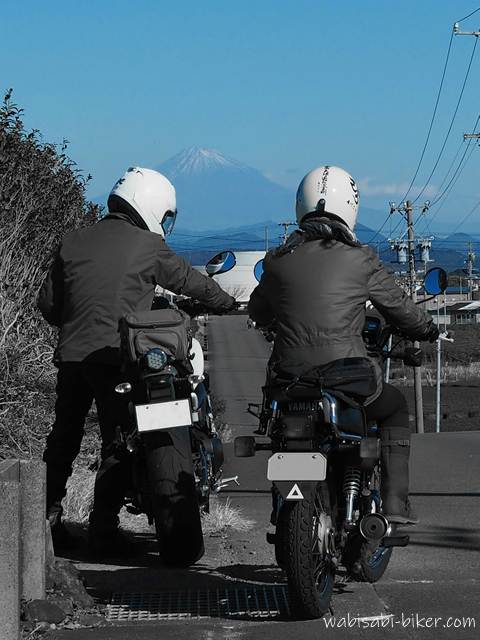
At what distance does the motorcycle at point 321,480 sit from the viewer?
16.8 feet

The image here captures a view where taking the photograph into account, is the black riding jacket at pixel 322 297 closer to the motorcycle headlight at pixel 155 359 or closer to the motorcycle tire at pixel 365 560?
the motorcycle headlight at pixel 155 359

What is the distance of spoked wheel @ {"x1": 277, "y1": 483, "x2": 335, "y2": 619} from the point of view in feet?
16.7

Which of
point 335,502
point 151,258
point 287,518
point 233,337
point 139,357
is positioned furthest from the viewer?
point 233,337

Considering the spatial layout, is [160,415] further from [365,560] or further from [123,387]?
[365,560]

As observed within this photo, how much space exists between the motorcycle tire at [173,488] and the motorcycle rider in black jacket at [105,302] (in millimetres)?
385

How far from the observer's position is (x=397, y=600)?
5695 millimetres

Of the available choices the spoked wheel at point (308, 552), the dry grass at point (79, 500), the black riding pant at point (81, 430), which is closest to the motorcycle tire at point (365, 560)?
the spoked wheel at point (308, 552)

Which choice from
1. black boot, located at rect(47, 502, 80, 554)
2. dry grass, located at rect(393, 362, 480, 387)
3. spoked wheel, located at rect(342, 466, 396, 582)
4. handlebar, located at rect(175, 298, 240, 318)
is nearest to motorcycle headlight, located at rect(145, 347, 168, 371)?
handlebar, located at rect(175, 298, 240, 318)

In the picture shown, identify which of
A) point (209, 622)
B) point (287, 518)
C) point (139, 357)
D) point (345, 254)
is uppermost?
point (345, 254)

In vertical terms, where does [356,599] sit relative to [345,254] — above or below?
below

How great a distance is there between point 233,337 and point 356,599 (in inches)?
3506

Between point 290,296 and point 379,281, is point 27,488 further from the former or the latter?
point 379,281

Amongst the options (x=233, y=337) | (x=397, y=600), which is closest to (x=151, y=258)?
(x=397, y=600)

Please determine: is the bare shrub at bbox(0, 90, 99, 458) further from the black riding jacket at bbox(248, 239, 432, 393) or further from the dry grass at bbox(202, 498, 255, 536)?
the black riding jacket at bbox(248, 239, 432, 393)
